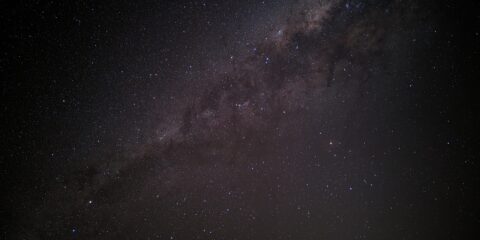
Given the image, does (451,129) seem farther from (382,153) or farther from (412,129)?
(382,153)

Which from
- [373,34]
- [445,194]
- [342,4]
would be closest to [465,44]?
[373,34]

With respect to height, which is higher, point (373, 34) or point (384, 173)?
point (373, 34)

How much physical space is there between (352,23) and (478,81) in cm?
326

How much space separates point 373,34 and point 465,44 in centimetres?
209

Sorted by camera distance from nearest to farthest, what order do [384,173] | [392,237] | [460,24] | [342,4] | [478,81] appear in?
[342,4] → [460,24] → [478,81] → [384,173] → [392,237]

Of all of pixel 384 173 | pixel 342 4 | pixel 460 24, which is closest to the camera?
pixel 342 4

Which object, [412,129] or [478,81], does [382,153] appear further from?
[478,81]

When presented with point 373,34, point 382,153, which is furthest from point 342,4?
point 382,153

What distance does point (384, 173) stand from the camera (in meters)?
5.51

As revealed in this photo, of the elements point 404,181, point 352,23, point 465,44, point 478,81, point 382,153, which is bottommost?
point 404,181

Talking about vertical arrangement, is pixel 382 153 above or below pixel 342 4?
below

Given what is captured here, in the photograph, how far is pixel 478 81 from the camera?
5.09 m

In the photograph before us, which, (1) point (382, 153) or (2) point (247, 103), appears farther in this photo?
(1) point (382, 153)

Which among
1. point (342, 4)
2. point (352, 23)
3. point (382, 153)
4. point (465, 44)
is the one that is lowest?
point (382, 153)
